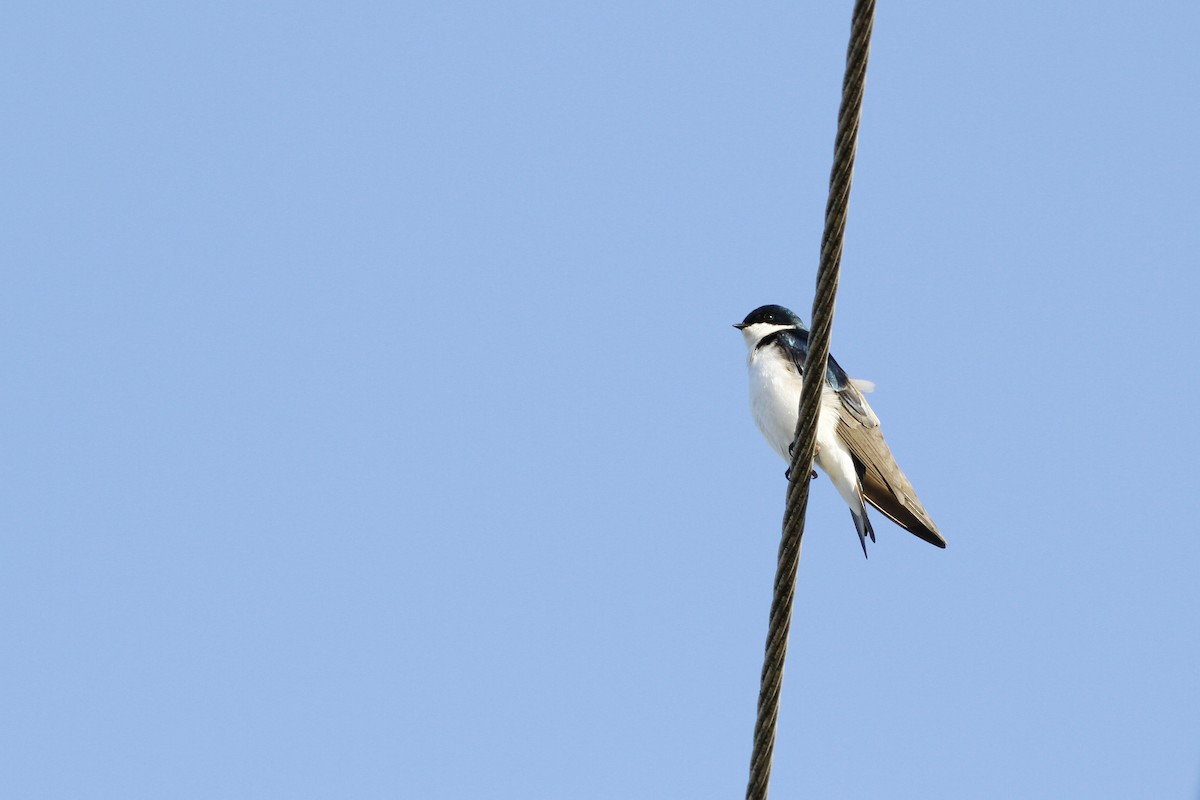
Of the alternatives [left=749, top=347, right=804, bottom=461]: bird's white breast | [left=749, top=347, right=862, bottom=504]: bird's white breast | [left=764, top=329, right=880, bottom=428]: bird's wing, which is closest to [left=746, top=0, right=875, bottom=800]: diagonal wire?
[left=749, top=347, right=862, bottom=504]: bird's white breast

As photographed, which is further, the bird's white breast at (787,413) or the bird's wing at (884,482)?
the bird's white breast at (787,413)

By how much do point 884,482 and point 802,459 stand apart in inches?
105

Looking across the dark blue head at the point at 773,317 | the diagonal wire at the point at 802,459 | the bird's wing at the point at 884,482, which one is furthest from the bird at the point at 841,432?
the diagonal wire at the point at 802,459

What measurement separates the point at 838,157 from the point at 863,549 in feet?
9.79

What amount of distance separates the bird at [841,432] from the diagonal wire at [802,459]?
2.27 m

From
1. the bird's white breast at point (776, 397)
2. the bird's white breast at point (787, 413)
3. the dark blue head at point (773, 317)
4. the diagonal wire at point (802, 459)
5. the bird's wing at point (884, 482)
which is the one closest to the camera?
the diagonal wire at point (802, 459)

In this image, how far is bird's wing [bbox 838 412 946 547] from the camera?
17.5ft

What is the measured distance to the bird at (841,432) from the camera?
545cm

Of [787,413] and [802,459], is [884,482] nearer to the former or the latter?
[787,413]

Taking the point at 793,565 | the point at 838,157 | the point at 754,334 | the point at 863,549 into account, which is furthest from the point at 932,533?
the point at 838,157

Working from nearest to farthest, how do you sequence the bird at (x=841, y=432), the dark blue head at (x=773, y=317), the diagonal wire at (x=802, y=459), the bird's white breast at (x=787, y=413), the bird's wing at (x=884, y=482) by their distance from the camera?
the diagonal wire at (x=802, y=459) < the bird's wing at (x=884, y=482) < the bird at (x=841, y=432) < the bird's white breast at (x=787, y=413) < the dark blue head at (x=773, y=317)

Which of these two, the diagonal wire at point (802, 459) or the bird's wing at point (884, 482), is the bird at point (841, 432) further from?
the diagonal wire at point (802, 459)

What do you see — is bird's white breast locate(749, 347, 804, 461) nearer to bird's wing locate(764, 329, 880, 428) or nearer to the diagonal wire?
bird's wing locate(764, 329, 880, 428)

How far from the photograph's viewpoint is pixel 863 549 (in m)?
5.40
